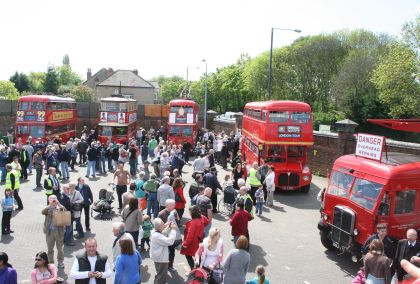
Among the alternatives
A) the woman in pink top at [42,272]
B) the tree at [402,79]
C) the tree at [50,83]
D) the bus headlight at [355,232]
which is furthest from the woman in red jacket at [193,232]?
the tree at [50,83]

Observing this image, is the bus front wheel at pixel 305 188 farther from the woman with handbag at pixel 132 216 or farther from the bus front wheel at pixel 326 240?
the woman with handbag at pixel 132 216

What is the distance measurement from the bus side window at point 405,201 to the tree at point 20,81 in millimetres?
83821

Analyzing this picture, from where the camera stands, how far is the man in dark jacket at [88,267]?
615 cm

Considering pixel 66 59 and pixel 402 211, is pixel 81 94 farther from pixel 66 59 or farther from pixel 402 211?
pixel 66 59

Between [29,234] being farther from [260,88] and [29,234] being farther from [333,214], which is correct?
[260,88]

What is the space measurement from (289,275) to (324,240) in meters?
2.09

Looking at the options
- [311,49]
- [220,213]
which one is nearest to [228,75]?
[311,49]

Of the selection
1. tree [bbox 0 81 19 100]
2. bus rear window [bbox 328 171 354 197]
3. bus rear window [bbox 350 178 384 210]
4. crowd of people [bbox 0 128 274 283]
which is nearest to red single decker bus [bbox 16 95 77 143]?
crowd of people [bbox 0 128 274 283]

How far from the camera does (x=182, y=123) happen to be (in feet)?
98.4

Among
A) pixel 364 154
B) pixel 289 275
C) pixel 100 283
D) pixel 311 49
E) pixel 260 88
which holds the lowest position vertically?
pixel 289 275

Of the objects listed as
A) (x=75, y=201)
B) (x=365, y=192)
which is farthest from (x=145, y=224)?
(x=365, y=192)

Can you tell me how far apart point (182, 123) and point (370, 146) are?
2038 centimetres

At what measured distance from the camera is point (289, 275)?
9.53m

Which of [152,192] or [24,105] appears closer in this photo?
[152,192]
